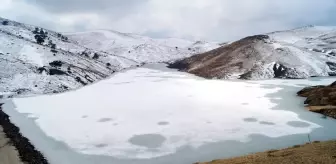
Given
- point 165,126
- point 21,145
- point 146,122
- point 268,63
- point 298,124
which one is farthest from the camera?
point 268,63

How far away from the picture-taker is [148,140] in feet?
127

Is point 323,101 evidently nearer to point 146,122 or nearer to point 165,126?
point 165,126

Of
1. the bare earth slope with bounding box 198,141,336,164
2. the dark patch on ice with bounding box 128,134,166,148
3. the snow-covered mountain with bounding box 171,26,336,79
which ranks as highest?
the snow-covered mountain with bounding box 171,26,336,79

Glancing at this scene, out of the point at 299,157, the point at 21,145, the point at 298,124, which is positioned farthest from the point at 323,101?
the point at 21,145

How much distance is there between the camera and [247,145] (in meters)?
35.4

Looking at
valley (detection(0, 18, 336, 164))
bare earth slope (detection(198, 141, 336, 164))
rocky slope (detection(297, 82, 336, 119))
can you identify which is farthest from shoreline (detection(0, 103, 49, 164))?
rocky slope (detection(297, 82, 336, 119))

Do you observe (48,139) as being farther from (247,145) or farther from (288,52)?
A: (288,52)

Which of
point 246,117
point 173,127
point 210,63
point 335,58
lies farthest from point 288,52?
point 173,127

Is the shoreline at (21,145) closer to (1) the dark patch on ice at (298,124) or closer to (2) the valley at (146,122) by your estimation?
(2) the valley at (146,122)

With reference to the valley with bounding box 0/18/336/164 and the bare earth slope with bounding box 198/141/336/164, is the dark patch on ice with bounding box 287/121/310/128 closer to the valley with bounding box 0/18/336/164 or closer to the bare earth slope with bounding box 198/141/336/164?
the valley with bounding box 0/18/336/164

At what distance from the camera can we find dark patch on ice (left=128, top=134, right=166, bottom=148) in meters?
37.1

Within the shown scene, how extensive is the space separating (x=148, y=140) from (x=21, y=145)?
1500 centimetres

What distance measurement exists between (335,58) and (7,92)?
11807 cm

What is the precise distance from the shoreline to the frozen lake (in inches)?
37.8
